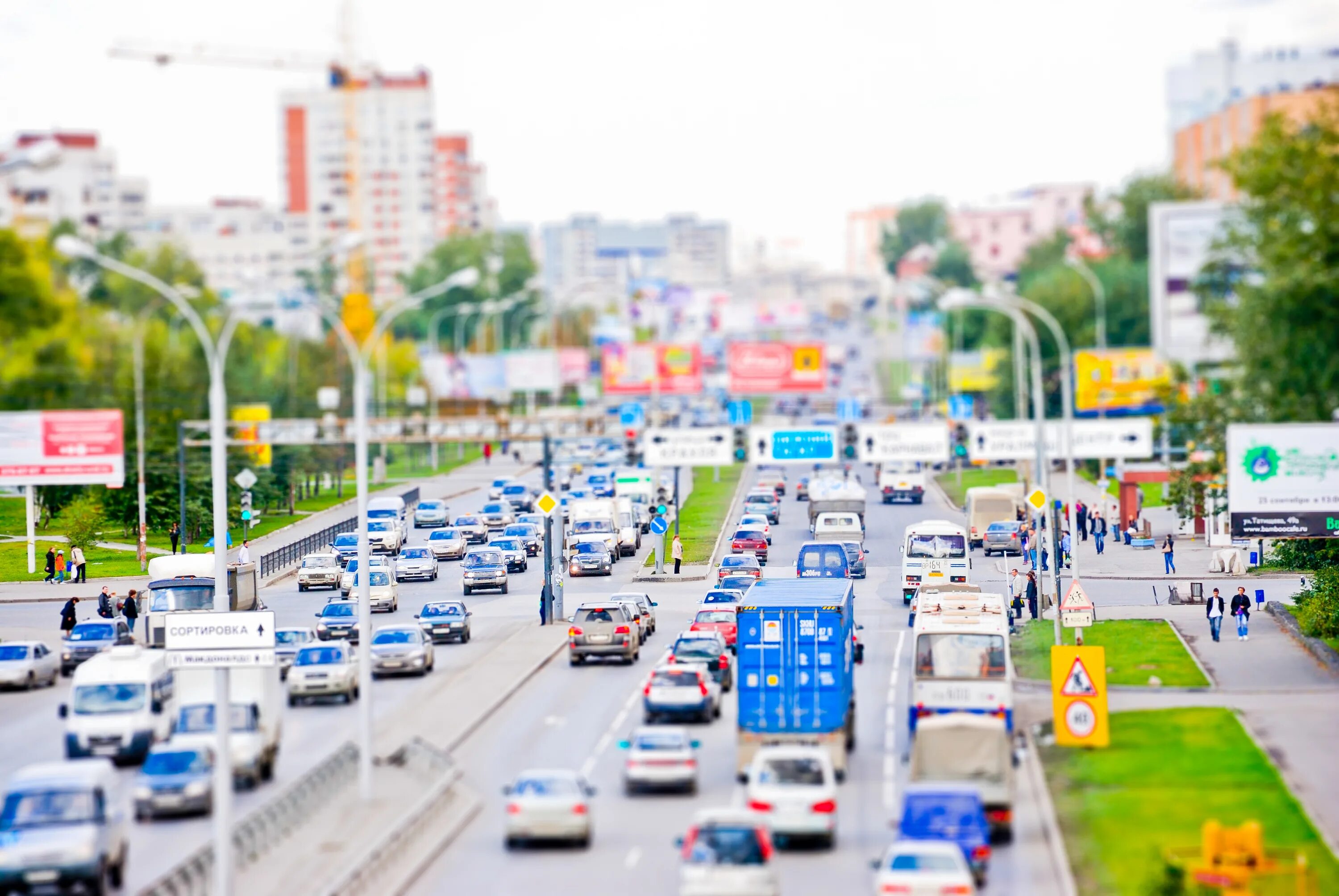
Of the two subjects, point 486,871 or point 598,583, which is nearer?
point 486,871

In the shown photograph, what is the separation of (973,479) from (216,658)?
75731 mm

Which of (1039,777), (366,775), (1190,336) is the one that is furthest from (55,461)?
(1190,336)

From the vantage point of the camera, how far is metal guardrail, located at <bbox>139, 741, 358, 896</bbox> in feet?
79.2

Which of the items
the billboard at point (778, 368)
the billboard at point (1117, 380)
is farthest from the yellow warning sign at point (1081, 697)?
the billboard at point (1117, 380)

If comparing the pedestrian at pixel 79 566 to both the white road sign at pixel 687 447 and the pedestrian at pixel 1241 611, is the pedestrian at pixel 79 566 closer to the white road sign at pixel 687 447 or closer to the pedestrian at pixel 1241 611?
the white road sign at pixel 687 447

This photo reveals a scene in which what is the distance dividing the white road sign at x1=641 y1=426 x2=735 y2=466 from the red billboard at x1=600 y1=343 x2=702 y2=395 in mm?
34674

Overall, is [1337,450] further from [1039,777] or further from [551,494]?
[551,494]

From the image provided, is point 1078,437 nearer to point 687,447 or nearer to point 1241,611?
point 687,447

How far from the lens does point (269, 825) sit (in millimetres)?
28016

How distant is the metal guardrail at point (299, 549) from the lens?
221ft

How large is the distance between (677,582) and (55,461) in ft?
70.1

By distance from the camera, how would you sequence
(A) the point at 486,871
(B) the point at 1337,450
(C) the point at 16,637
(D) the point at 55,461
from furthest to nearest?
(D) the point at 55,461, (C) the point at 16,637, (B) the point at 1337,450, (A) the point at 486,871

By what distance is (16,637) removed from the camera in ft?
177

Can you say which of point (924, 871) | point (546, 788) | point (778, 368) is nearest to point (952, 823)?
point (924, 871)
